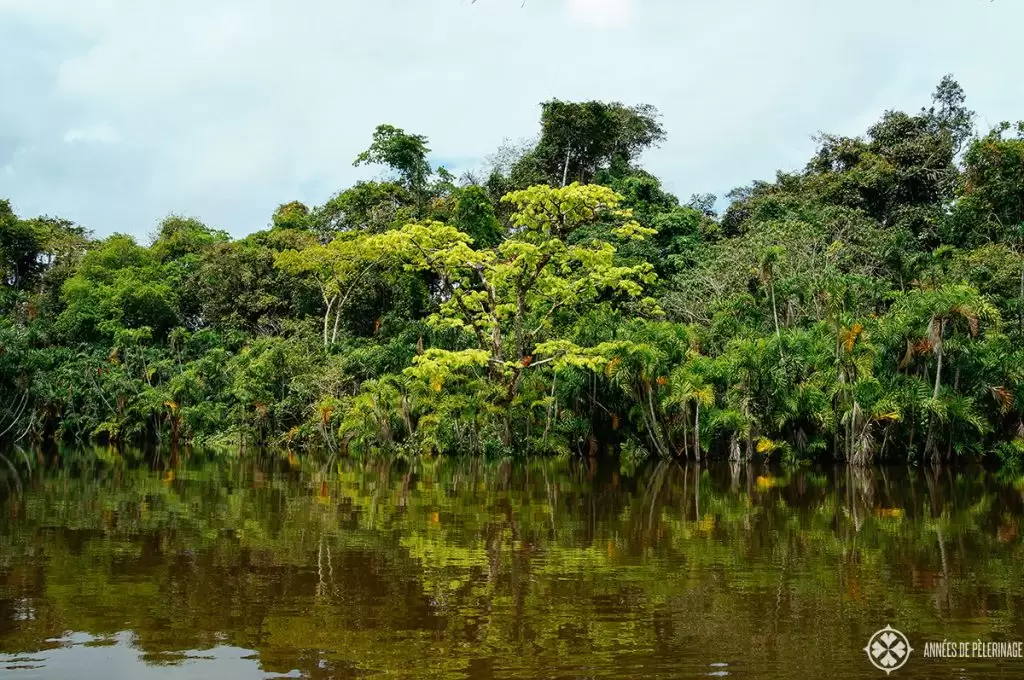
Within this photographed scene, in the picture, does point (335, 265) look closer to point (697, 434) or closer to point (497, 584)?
point (697, 434)

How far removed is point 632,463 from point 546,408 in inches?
170

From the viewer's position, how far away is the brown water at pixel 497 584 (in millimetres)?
4992

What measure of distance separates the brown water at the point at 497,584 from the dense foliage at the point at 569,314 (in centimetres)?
804

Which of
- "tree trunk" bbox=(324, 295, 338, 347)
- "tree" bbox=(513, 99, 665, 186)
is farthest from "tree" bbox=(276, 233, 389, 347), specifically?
"tree" bbox=(513, 99, 665, 186)

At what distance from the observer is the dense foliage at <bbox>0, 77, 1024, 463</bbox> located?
21.2m

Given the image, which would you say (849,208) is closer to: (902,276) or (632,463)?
(902,276)

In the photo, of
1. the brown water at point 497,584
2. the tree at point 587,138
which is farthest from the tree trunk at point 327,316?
the brown water at point 497,584

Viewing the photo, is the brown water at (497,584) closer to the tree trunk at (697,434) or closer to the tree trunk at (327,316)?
the tree trunk at (697,434)

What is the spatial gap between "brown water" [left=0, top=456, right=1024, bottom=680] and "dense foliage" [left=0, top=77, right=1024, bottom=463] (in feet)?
26.4

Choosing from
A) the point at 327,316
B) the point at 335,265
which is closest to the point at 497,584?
the point at 335,265

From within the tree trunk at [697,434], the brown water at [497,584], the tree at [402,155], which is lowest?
the brown water at [497,584]

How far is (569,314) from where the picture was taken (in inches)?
1065

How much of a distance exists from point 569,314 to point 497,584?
2044 centimetres

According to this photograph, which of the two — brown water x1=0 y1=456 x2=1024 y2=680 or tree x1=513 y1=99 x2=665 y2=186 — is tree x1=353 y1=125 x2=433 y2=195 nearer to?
tree x1=513 y1=99 x2=665 y2=186
